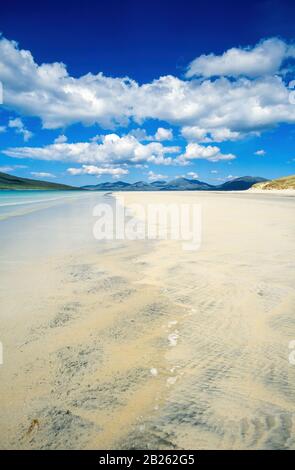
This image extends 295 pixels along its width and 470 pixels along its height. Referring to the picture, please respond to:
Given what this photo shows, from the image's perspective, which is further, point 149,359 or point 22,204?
point 22,204

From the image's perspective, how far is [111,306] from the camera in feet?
14.4

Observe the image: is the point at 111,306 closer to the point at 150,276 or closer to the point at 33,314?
the point at 33,314

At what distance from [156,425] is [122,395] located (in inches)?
17.9

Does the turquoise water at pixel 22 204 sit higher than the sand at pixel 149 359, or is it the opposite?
the turquoise water at pixel 22 204

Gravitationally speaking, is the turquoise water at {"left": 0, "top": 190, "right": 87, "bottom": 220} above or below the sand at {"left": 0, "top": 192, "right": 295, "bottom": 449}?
above

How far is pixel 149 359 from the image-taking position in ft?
9.97

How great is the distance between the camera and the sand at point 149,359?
85.3 inches

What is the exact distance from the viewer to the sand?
2166 millimetres

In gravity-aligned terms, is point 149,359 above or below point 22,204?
below

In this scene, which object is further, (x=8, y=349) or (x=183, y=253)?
(x=183, y=253)

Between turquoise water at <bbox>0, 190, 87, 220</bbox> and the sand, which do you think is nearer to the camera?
the sand

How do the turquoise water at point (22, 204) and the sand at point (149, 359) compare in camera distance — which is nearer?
the sand at point (149, 359)
